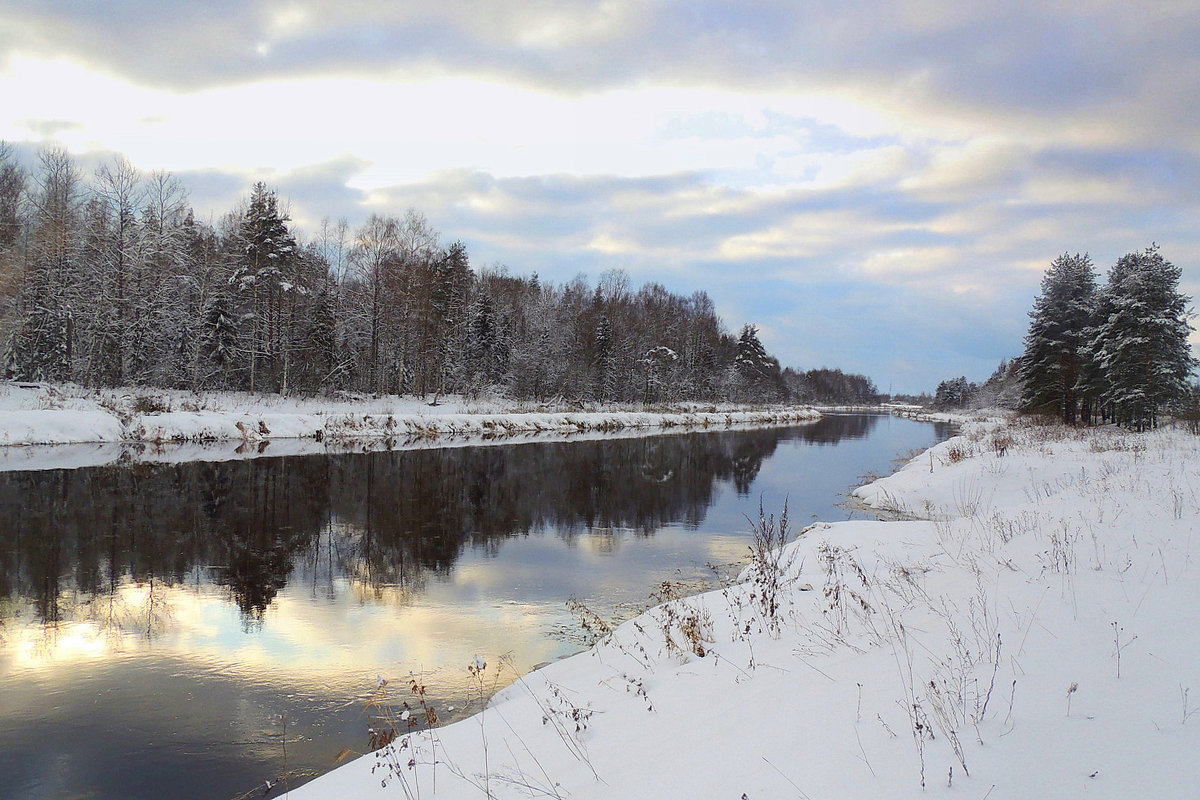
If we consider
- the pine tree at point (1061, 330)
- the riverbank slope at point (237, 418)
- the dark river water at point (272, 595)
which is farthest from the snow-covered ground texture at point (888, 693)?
the pine tree at point (1061, 330)

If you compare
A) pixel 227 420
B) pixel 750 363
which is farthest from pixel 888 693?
pixel 750 363

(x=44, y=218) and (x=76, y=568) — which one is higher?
(x=44, y=218)

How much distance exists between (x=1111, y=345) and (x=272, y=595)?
1325 inches

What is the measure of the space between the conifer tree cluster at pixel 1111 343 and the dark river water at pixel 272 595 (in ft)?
59.5

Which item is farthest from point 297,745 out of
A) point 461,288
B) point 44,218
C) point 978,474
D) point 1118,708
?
point 461,288

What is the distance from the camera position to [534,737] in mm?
4641

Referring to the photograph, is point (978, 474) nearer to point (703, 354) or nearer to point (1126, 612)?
point (1126, 612)

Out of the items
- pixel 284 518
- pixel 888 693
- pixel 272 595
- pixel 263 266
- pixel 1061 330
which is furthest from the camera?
pixel 263 266

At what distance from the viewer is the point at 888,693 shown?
3.96 metres

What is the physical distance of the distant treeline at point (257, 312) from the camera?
3484 centimetres

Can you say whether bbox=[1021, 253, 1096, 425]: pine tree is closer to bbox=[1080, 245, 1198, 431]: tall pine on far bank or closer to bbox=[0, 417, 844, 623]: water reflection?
bbox=[1080, 245, 1198, 431]: tall pine on far bank

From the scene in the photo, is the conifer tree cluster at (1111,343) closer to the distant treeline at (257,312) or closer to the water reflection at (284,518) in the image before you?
the water reflection at (284,518)

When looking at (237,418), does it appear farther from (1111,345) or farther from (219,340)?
(1111,345)

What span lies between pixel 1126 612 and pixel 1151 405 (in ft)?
98.8
